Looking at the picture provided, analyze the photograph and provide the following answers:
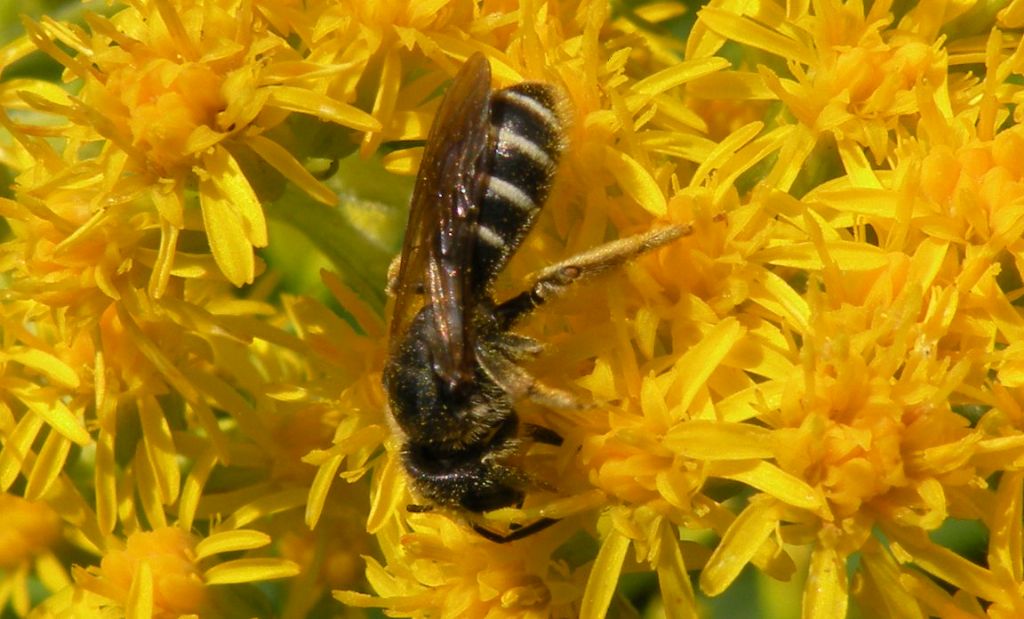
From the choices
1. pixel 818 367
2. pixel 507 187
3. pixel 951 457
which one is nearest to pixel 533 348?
pixel 507 187

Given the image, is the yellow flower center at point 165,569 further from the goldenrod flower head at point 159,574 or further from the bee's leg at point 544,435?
the bee's leg at point 544,435

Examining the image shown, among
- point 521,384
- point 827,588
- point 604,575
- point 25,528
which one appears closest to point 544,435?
point 521,384

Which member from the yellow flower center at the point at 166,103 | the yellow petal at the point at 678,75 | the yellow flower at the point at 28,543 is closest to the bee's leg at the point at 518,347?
the yellow petal at the point at 678,75

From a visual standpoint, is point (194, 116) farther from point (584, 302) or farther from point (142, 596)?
point (142, 596)

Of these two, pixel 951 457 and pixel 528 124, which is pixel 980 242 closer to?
pixel 951 457

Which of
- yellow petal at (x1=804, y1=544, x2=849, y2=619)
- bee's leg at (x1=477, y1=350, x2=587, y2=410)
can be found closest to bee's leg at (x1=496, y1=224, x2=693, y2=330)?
bee's leg at (x1=477, y1=350, x2=587, y2=410)

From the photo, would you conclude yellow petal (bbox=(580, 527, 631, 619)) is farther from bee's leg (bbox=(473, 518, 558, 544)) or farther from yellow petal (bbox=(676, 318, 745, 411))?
yellow petal (bbox=(676, 318, 745, 411))
